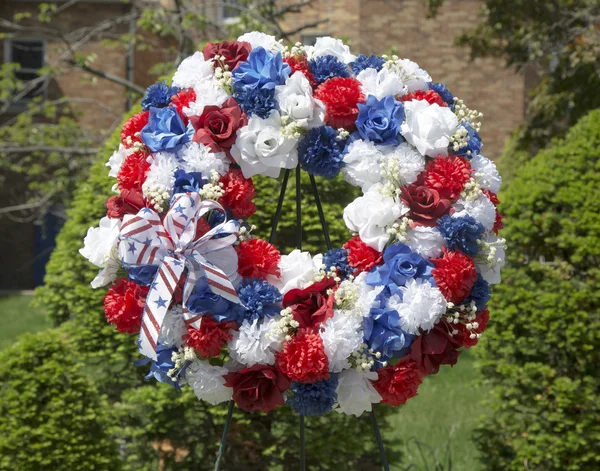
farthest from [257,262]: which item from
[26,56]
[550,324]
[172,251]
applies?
[26,56]

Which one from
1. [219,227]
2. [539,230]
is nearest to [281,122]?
[219,227]

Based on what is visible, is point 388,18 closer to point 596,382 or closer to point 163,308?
point 596,382

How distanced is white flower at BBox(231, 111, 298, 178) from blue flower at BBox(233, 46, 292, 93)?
12 centimetres

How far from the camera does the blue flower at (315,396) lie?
2.57 m

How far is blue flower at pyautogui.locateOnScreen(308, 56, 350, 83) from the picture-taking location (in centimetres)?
297

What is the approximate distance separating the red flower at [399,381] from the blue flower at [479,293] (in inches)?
12.1

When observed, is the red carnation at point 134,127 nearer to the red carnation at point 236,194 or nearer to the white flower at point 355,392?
the red carnation at point 236,194

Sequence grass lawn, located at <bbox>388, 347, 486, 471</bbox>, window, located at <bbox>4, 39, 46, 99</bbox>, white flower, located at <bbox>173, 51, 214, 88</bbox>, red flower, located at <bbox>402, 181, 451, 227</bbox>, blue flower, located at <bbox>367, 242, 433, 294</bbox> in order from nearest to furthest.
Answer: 1. blue flower, located at <bbox>367, 242, 433, 294</bbox>
2. red flower, located at <bbox>402, 181, 451, 227</bbox>
3. white flower, located at <bbox>173, 51, 214, 88</bbox>
4. grass lawn, located at <bbox>388, 347, 486, 471</bbox>
5. window, located at <bbox>4, 39, 46, 99</bbox>

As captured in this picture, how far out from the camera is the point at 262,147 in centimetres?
269

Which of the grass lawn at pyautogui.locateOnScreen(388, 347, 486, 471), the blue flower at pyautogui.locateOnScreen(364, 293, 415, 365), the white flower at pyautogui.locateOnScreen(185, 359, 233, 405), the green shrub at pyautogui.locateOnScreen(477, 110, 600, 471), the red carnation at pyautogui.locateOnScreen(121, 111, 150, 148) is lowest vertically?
the grass lawn at pyautogui.locateOnScreen(388, 347, 486, 471)

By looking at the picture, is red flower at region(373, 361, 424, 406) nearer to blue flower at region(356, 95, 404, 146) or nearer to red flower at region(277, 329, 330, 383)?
red flower at region(277, 329, 330, 383)

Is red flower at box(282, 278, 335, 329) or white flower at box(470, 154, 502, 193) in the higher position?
white flower at box(470, 154, 502, 193)

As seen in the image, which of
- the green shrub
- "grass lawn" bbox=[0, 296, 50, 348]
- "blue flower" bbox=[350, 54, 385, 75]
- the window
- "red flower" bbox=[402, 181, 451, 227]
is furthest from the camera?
the window

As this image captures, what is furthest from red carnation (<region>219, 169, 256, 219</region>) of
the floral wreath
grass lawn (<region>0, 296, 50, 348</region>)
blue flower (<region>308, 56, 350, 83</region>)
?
grass lawn (<region>0, 296, 50, 348</region>)
